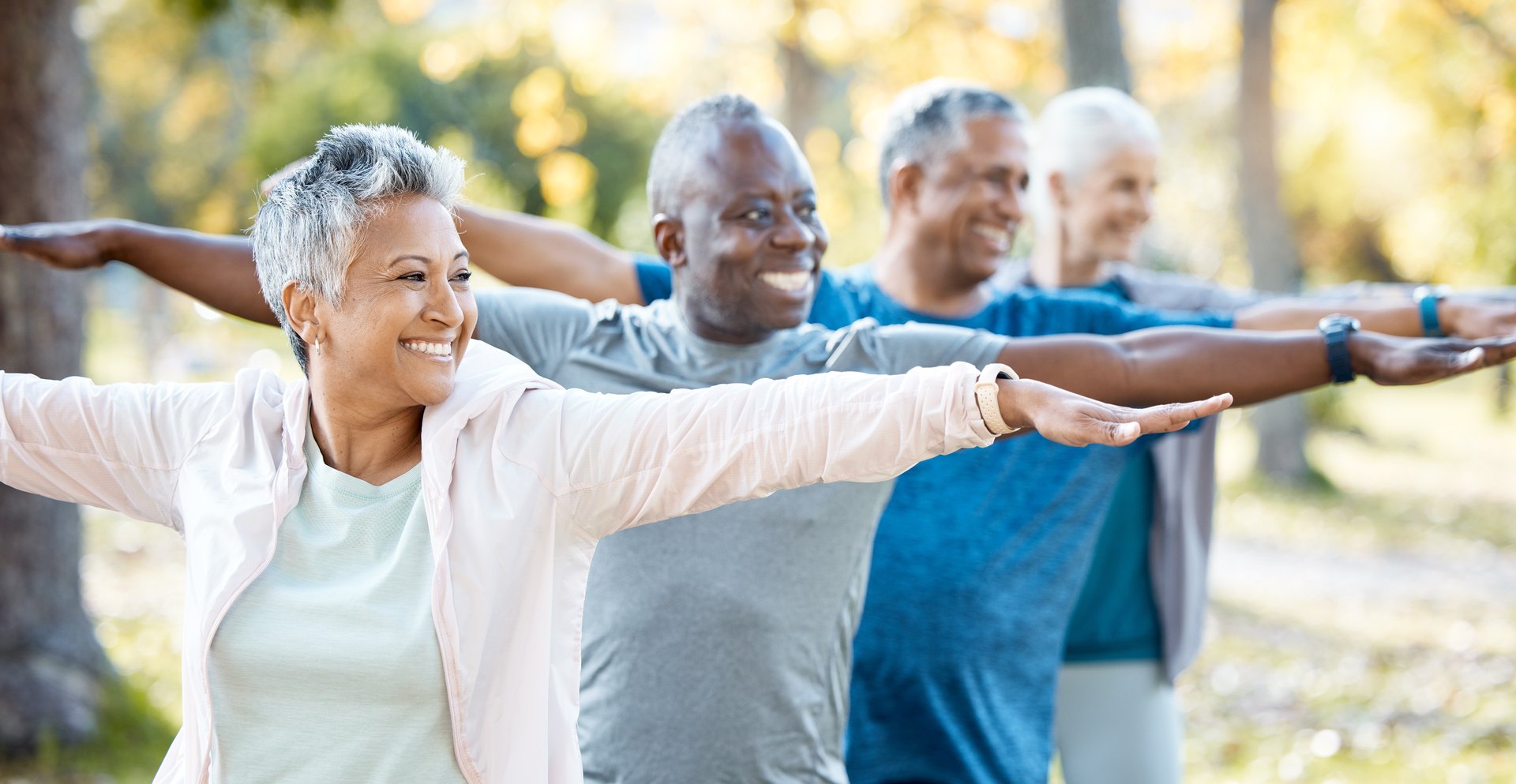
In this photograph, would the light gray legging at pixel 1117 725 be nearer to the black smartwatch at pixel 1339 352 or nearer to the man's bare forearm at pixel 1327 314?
the man's bare forearm at pixel 1327 314

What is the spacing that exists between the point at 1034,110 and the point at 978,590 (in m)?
25.4

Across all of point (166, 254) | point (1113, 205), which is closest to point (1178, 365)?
point (1113, 205)

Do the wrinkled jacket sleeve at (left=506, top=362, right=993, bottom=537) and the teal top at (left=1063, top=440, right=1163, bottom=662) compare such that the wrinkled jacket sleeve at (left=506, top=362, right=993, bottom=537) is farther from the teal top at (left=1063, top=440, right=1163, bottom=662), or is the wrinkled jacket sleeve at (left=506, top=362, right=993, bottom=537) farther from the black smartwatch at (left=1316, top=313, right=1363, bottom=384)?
the teal top at (left=1063, top=440, right=1163, bottom=662)

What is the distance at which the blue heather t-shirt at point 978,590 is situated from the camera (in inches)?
130

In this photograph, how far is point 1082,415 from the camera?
6.84ft

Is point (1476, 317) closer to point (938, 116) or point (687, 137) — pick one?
point (938, 116)

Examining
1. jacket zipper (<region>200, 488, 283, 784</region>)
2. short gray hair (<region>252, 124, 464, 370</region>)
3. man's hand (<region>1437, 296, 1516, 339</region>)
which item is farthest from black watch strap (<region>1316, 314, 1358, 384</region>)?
jacket zipper (<region>200, 488, 283, 784</region>)

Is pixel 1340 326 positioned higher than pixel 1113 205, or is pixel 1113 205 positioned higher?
pixel 1113 205

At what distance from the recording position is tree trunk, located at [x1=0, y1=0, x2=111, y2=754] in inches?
231

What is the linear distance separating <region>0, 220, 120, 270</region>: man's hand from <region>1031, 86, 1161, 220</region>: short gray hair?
8.64 feet

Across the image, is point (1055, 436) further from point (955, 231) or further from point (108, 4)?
point (108, 4)

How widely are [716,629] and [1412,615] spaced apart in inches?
321

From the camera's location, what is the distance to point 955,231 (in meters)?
3.56

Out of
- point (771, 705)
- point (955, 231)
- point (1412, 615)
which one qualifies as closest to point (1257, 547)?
point (1412, 615)
